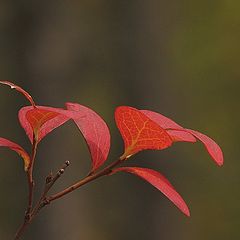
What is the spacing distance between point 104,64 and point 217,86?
1.34 metres

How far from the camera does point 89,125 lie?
1.95 feet

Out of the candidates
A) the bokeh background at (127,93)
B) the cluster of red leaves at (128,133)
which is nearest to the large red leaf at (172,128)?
the cluster of red leaves at (128,133)

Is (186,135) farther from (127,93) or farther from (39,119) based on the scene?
(127,93)

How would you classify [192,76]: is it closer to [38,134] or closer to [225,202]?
[225,202]

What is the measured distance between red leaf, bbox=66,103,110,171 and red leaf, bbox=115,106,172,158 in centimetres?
3

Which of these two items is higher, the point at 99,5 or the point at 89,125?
the point at 89,125

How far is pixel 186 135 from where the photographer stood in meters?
0.59

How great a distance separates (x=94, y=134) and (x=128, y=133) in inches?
1.5

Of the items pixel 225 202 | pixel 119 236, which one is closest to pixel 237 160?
pixel 225 202

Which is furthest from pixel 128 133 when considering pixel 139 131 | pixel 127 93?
pixel 127 93

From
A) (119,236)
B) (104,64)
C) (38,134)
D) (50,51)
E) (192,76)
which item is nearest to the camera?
(38,134)

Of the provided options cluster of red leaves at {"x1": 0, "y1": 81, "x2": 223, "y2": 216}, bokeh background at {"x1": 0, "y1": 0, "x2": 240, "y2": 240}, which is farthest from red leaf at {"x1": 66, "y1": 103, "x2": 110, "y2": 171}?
bokeh background at {"x1": 0, "y1": 0, "x2": 240, "y2": 240}

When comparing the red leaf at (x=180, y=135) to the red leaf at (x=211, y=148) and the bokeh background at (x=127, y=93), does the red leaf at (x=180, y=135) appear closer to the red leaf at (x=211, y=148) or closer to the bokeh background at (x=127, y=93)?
the red leaf at (x=211, y=148)

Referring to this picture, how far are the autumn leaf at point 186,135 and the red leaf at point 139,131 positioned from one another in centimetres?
2
